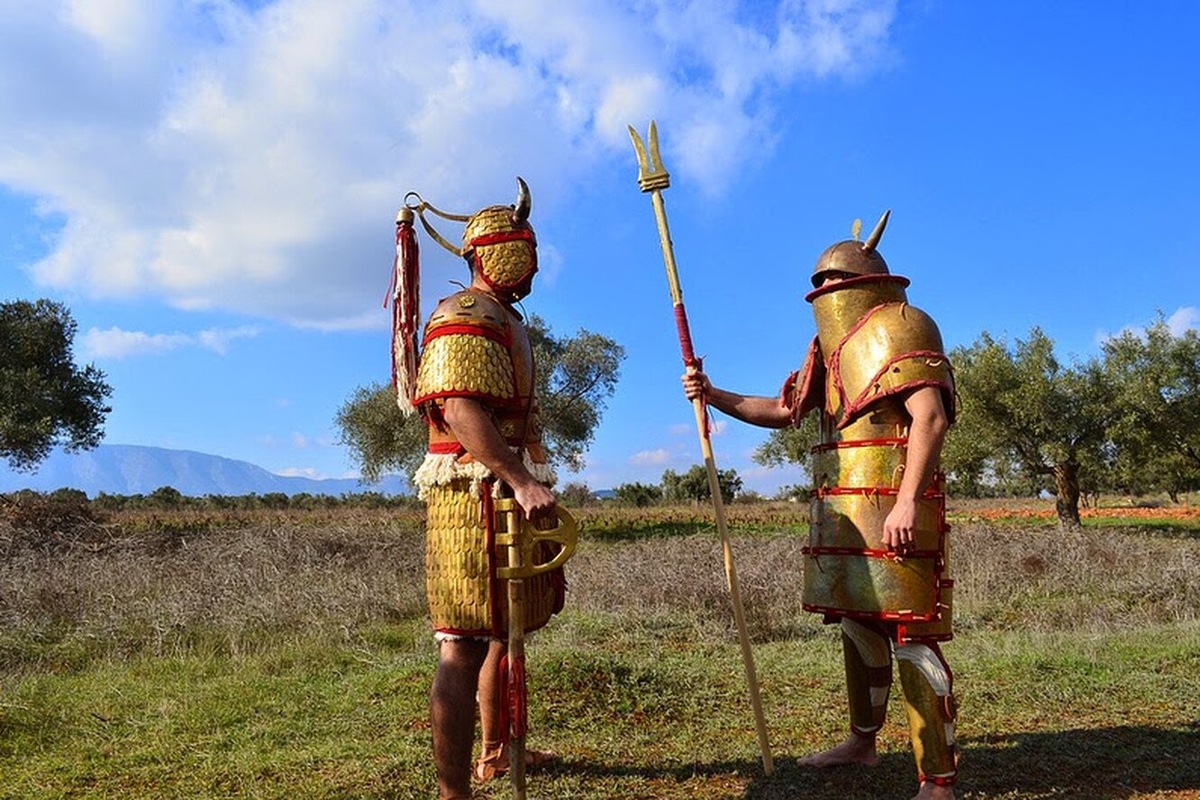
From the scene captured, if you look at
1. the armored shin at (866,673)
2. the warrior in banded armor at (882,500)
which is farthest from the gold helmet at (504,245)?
the armored shin at (866,673)

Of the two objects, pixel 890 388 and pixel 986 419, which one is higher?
pixel 986 419

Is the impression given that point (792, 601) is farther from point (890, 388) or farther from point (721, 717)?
point (890, 388)

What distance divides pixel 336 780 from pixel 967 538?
35.5 feet

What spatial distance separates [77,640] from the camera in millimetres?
6148

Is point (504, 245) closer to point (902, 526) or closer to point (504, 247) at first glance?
point (504, 247)

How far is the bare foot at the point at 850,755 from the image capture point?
3.69 m

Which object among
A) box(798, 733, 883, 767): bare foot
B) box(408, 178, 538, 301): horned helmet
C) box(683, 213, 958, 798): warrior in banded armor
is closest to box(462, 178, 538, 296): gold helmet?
box(408, 178, 538, 301): horned helmet

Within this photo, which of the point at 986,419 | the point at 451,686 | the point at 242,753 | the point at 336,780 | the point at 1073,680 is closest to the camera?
the point at 451,686

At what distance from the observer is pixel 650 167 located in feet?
13.1

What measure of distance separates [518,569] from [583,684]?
212 cm

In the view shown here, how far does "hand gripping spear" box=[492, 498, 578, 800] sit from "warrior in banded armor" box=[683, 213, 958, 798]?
3.57ft

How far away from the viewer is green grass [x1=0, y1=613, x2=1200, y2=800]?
3.60 metres

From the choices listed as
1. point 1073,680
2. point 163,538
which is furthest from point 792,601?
point 163,538

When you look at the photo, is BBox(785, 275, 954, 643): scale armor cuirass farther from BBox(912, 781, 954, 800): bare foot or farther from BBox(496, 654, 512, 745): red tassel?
BBox(496, 654, 512, 745): red tassel
